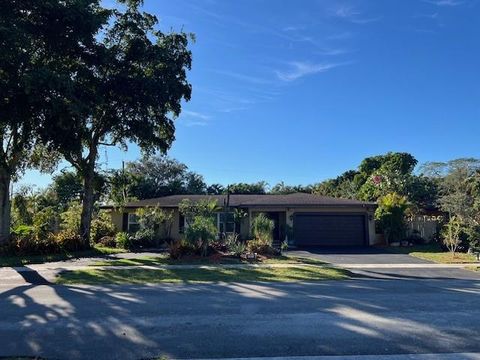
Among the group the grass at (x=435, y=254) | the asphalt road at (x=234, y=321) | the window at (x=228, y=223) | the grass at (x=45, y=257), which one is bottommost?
the asphalt road at (x=234, y=321)

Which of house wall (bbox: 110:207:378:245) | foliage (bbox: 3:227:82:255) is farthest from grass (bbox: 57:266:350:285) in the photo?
house wall (bbox: 110:207:378:245)

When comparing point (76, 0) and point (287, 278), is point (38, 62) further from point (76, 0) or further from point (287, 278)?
point (287, 278)

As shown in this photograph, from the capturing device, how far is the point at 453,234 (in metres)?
23.9

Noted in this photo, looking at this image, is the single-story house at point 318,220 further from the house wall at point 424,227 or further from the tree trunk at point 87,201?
the tree trunk at point 87,201

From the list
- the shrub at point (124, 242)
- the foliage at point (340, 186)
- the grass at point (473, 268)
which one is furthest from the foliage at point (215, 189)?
the grass at point (473, 268)

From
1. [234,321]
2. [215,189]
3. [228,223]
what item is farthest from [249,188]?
[234,321]

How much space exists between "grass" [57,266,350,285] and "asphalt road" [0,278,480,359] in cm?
189

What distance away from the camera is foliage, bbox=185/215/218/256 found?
19.4 meters

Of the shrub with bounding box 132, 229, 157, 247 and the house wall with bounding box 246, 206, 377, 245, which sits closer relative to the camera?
the shrub with bounding box 132, 229, 157, 247

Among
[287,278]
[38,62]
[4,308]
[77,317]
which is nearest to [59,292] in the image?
[4,308]

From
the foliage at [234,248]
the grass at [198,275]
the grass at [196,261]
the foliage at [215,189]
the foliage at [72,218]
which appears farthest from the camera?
the foliage at [215,189]

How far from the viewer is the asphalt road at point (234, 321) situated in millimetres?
6051

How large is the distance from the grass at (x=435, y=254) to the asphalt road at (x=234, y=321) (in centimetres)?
977

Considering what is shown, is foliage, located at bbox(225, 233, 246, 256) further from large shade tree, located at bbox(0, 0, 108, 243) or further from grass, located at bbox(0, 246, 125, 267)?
large shade tree, located at bbox(0, 0, 108, 243)
